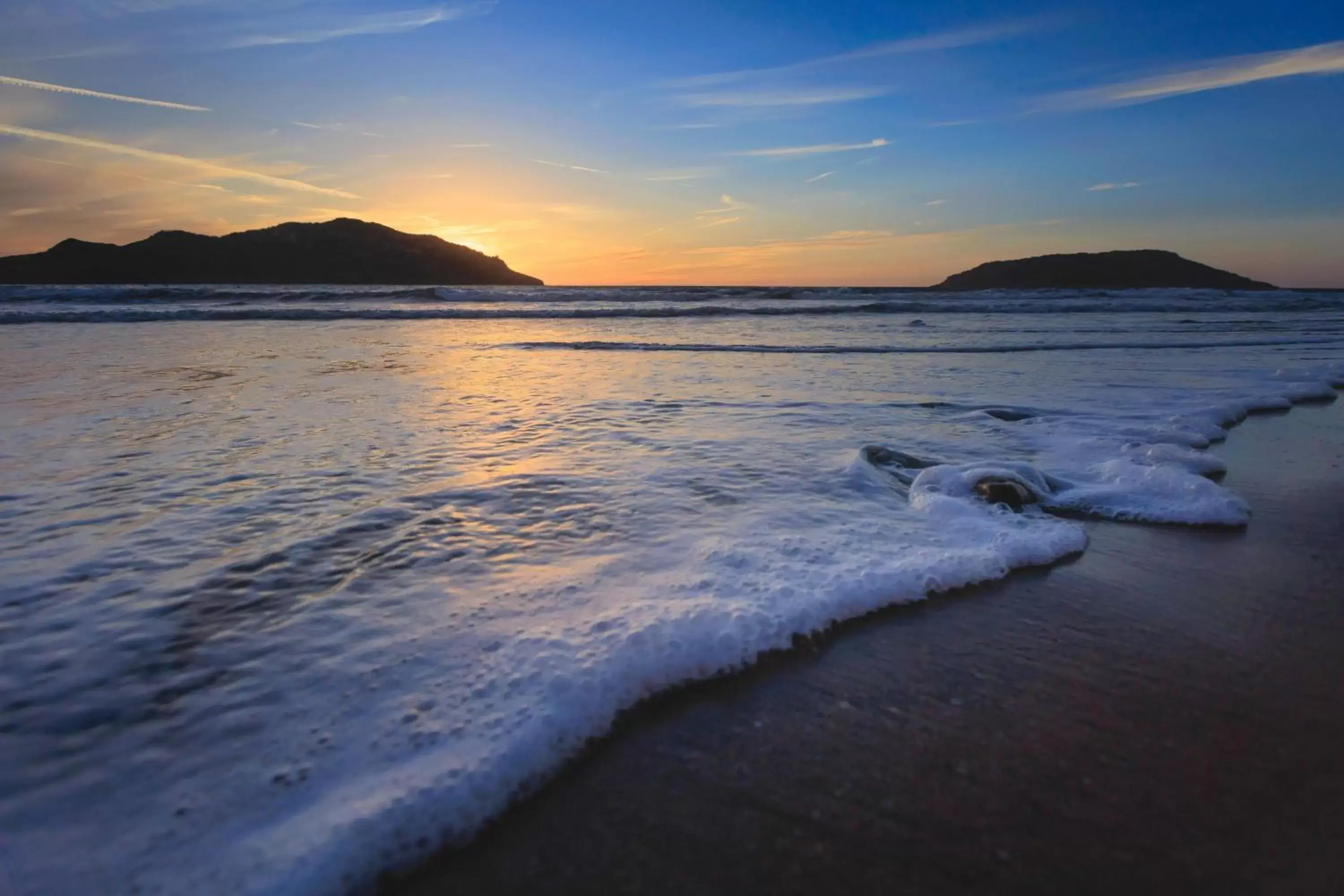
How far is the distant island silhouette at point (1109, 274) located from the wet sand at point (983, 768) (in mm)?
49489

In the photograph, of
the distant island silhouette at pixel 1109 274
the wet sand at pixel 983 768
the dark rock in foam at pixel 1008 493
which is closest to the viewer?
the wet sand at pixel 983 768

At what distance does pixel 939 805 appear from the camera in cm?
156

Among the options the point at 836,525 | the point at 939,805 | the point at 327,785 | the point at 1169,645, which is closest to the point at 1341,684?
the point at 1169,645

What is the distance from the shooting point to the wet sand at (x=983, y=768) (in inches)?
54.6

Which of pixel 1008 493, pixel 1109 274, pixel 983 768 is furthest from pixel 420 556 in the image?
pixel 1109 274

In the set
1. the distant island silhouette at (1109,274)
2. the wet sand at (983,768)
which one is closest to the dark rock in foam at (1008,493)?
the wet sand at (983,768)

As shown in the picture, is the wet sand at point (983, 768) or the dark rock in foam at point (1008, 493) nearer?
the wet sand at point (983, 768)

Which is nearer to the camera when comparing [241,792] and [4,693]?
[241,792]

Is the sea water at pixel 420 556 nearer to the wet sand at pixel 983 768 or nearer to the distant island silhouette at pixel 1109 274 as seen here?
the wet sand at pixel 983 768

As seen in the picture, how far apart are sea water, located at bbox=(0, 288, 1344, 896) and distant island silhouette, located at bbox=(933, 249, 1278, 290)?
46.3 m

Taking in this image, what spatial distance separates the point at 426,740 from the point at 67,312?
77.2 ft

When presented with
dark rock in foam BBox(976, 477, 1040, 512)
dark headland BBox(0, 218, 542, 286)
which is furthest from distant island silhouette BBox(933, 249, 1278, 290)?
dark rock in foam BBox(976, 477, 1040, 512)

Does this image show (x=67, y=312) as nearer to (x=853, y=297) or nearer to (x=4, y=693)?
(x=4, y=693)

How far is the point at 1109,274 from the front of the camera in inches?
1962
